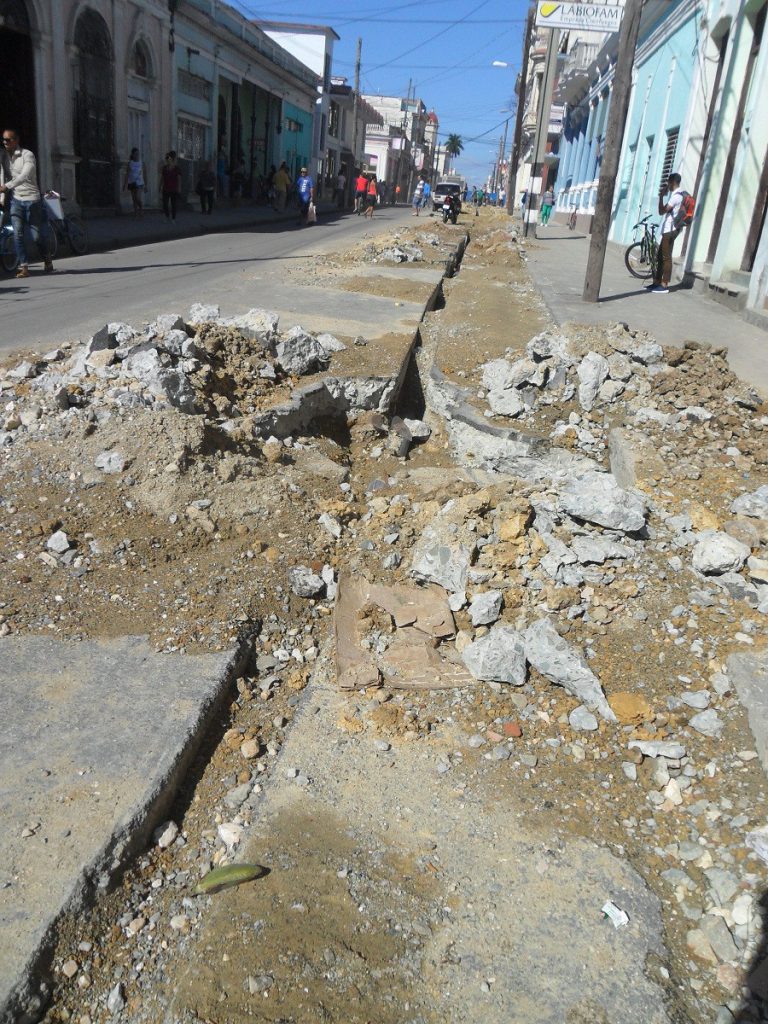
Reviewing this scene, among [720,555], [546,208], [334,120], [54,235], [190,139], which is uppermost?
[334,120]

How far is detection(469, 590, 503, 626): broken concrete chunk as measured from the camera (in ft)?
10.6

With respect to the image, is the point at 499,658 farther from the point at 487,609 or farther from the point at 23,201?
the point at 23,201

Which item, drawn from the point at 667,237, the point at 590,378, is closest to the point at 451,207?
the point at 667,237

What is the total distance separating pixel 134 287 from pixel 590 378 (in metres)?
6.11

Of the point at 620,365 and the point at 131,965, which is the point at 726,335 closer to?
the point at 620,365

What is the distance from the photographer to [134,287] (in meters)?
9.36

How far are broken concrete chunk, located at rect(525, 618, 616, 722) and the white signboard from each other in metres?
9.94

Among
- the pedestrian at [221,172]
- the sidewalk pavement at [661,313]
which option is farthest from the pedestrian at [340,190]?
the sidewalk pavement at [661,313]

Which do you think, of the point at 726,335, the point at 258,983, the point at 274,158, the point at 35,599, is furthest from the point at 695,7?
the point at 274,158

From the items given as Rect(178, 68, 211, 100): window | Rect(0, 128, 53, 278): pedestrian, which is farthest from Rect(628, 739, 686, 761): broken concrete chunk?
Rect(178, 68, 211, 100): window

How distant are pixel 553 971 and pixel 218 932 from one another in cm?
84

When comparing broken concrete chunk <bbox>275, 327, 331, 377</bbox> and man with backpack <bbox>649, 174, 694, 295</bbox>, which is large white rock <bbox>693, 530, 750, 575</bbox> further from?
man with backpack <bbox>649, 174, 694, 295</bbox>

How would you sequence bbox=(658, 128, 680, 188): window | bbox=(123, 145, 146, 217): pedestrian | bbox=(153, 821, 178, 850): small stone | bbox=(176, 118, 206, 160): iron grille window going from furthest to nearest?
1. bbox=(176, 118, 206, 160): iron grille window
2. bbox=(123, 145, 146, 217): pedestrian
3. bbox=(658, 128, 680, 188): window
4. bbox=(153, 821, 178, 850): small stone

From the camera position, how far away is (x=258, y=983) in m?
1.82
